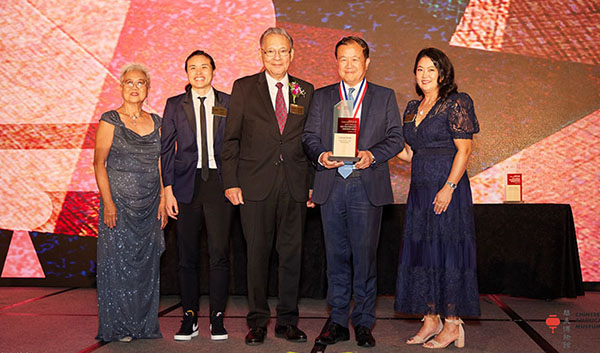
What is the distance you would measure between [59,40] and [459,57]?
3.71 meters

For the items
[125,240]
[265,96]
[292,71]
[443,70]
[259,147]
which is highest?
[292,71]

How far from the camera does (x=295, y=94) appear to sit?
9.53 feet

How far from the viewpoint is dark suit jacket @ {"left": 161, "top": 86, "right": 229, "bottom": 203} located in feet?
9.73

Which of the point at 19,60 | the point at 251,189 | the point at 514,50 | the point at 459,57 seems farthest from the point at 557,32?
the point at 19,60

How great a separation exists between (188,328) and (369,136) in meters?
1.46

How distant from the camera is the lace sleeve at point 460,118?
8.79 ft

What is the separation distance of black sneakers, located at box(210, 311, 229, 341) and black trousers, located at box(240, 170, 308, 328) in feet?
0.59

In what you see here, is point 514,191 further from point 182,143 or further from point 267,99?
point 182,143

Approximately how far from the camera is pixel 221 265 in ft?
9.77

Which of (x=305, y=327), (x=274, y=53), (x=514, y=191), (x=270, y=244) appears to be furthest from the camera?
(x=514, y=191)

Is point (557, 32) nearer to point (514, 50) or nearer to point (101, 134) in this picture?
point (514, 50)

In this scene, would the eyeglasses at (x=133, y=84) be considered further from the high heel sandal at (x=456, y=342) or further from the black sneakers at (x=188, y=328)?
the high heel sandal at (x=456, y=342)

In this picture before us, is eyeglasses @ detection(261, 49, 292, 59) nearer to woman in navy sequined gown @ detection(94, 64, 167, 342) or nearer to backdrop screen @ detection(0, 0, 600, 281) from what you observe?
woman in navy sequined gown @ detection(94, 64, 167, 342)

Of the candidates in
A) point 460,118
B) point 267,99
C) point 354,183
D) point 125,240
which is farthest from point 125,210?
point 460,118
